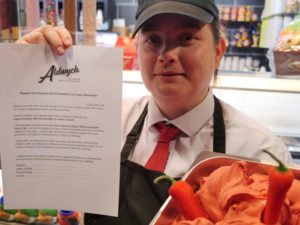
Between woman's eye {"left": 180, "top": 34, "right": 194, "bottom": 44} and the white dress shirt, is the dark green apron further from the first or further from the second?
woman's eye {"left": 180, "top": 34, "right": 194, "bottom": 44}

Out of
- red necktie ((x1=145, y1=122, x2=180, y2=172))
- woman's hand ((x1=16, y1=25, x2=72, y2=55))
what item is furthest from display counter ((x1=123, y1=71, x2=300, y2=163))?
woman's hand ((x1=16, y1=25, x2=72, y2=55))

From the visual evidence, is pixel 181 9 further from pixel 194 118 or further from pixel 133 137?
pixel 133 137

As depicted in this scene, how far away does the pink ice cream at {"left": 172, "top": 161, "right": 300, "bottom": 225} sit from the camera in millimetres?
520

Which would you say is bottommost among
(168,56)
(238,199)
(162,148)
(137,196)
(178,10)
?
(137,196)

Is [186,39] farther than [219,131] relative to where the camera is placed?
No

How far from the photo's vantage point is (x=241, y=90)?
4.84 ft

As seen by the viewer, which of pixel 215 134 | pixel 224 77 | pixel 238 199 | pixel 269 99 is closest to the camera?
pixel 238 199

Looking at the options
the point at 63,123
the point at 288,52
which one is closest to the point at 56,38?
the point at 63,123

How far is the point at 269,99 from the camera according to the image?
56.5 inches

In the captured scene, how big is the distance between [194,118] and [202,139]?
0.27 feet

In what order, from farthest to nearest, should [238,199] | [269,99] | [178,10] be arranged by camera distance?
1. [269,99]
2. [178,10]
3. [238,199]

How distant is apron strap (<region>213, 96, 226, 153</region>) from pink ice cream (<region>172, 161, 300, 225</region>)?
452 millimetres

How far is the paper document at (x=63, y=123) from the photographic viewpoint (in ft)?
2.55

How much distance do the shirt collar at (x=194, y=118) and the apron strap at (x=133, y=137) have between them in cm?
7
